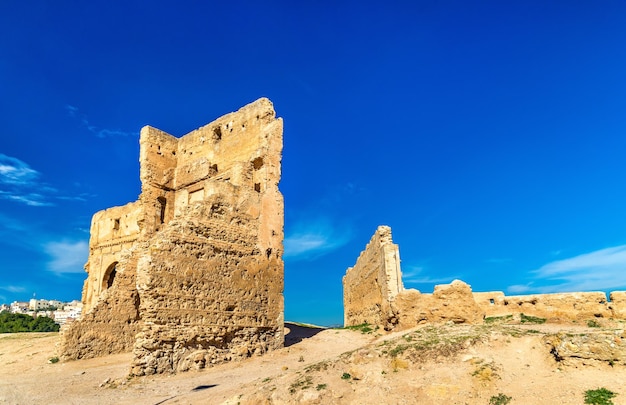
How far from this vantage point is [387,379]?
315 inches

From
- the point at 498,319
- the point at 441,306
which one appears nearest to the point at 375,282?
the point at 441,306

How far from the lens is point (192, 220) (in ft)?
42.9

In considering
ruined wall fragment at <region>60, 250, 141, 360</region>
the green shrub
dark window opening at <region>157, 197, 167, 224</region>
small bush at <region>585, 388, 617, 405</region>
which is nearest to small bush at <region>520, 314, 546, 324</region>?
small bush at <region>585, 388, 617, 405</region>

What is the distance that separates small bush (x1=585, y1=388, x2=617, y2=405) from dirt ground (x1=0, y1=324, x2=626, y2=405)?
0.26 feet

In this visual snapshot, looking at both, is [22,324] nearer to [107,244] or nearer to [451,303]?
[107,244]

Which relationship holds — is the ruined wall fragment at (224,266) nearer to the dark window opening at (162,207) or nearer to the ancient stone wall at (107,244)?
the dark window opening at (162,207)

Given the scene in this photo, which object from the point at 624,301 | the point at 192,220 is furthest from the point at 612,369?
the point at 192,220


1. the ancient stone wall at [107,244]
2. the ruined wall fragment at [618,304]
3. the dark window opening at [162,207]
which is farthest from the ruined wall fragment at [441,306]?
the ancient stone wall at [107,244]

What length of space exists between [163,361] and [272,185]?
22.0ft

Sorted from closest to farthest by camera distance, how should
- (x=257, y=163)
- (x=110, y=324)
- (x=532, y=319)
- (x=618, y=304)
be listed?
(x=618, y=304) → (x=532, y=319) → (x=110, y=324) → (x=257, y=163)

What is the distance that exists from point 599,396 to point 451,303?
5.95 m

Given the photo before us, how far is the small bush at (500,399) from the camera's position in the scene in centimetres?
658

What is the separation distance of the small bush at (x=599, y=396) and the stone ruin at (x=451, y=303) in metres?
4.93

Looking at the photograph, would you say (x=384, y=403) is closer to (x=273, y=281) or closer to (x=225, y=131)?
(x=273, y=281)
